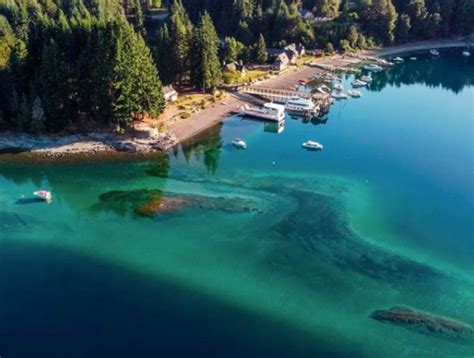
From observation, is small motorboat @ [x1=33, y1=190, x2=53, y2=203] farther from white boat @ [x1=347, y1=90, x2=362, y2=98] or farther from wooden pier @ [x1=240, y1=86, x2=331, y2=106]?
white boat @ [x1=347, y1=90, x2=362, y2=98]

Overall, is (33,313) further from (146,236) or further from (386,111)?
(386,111)

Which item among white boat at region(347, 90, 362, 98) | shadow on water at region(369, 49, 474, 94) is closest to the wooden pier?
white boat at region(347, 90, 362, 98)

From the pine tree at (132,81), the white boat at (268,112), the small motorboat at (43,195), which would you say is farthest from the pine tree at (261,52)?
the small motorboat at (43,195)

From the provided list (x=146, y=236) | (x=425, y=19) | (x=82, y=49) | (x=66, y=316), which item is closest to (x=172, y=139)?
(x=82, y=49)

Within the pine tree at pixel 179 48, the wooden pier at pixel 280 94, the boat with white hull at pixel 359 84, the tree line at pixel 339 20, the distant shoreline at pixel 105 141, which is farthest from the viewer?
the tree line at pixel 339 20

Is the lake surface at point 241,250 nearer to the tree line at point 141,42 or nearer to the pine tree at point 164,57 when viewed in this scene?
the tree line at point 141,42

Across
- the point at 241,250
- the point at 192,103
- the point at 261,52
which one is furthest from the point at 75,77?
the point at 261,52
